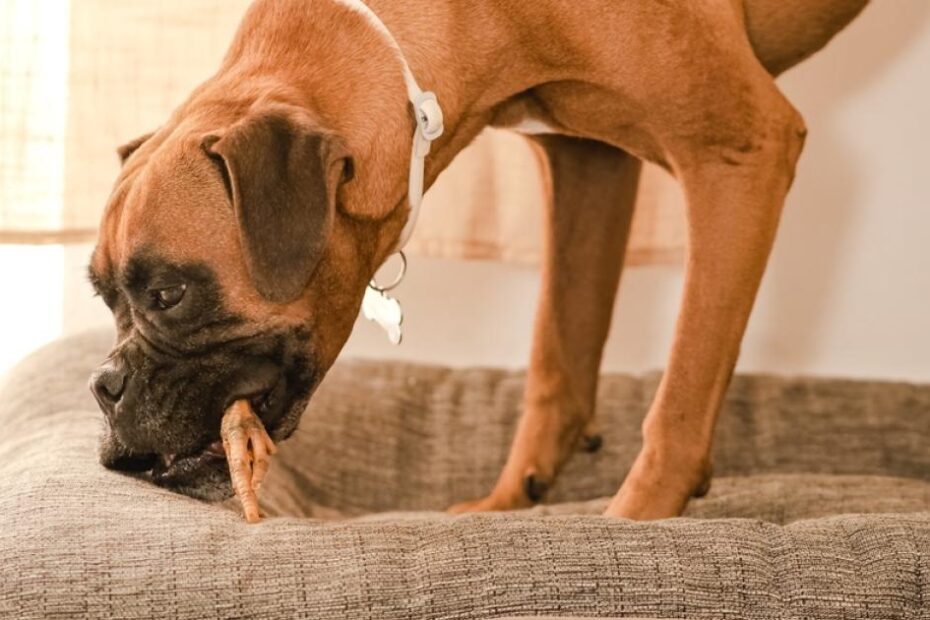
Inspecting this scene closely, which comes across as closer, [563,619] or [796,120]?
[563,619]

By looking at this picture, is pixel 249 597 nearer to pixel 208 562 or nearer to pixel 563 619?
pixel 208 562

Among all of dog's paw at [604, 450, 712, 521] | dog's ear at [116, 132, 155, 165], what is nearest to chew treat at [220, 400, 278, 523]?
dog's ear at [116, 132, 155, 165]

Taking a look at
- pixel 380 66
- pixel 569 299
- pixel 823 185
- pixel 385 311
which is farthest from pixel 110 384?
pixel 823 185

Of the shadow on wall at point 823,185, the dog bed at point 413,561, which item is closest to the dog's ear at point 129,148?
the dog bed at point 413,561

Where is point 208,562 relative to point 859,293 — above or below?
above

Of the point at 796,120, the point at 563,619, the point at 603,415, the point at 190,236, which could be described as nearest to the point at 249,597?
the point at 563,619

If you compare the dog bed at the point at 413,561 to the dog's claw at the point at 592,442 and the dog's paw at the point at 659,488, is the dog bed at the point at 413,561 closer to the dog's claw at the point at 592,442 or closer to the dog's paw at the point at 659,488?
the dog's paw at the point at 659,488

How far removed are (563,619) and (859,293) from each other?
2320 mm

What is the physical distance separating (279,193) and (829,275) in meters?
2.20

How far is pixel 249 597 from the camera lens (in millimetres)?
1636

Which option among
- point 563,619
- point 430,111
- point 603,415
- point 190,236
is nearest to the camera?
point 563,619

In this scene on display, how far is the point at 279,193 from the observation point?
181cm

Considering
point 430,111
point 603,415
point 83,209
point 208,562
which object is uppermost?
point 430,111

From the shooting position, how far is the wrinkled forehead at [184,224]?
1.84 metres
